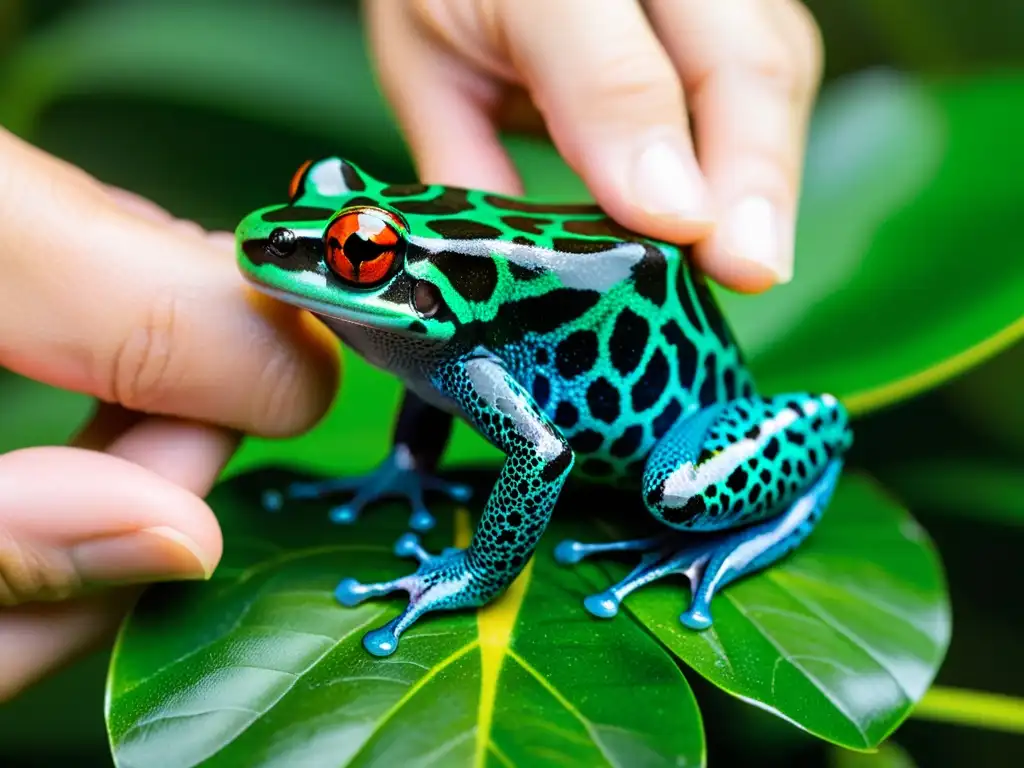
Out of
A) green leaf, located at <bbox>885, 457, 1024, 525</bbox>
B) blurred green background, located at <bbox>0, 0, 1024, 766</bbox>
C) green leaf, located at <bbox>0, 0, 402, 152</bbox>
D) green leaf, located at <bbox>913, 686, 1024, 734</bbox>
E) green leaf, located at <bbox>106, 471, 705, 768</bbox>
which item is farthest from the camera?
green leaf, located at <bbox>0, 0, 402, 152</bbox>

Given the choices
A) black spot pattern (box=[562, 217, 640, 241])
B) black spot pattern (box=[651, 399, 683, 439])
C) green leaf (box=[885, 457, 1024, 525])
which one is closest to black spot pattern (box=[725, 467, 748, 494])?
black spot pattern (box=[651, 399, 683, 439])

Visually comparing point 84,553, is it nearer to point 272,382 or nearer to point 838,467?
point 272,382

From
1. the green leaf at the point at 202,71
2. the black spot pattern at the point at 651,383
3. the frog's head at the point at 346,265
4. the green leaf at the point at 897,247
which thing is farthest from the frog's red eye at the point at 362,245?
the green leaf at the point at 202,71

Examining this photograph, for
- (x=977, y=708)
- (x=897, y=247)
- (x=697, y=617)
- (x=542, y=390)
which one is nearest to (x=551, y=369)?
(x=542, y=390)

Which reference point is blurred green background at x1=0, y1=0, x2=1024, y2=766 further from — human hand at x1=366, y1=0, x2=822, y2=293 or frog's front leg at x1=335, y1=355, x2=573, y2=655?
frog's front leg at x1=335, y1=355, x2=573, y2=655

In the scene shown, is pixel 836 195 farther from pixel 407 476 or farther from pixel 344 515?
pixel 344 515

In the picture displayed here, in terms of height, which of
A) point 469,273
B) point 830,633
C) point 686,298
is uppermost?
point 469,273

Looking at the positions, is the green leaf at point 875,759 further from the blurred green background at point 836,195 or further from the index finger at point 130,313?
the index finger at point 130,313
